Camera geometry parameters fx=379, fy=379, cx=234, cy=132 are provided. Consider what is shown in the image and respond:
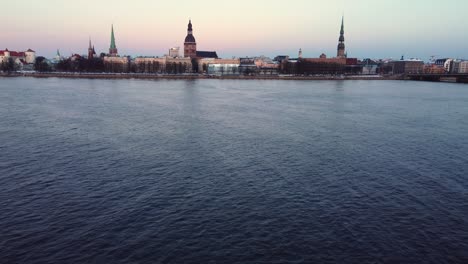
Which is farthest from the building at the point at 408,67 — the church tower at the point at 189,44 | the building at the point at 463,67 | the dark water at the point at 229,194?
the dark water at the point at 229,194

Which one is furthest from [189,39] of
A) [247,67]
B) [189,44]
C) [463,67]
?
[463,67]

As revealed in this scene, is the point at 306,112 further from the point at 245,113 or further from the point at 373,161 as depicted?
the point at 373,161

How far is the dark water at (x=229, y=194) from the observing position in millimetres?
12594

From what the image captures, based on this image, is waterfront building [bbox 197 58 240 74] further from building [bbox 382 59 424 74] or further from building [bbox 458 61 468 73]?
building [bbox 458 61 468 73]

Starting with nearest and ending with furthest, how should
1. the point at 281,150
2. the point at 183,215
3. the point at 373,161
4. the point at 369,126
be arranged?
the point at 183,215 < the point at 373,161 < the point at 281,150 < the point at 369,126

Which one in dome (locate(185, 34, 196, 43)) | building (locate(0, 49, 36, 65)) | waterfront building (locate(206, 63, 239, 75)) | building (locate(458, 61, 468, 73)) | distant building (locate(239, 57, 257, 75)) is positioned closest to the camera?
distant building (locate(239, 57, 257, 75))

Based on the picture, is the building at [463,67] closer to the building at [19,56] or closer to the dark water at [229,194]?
the dark water at [229,194]

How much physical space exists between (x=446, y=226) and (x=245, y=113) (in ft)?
97.1

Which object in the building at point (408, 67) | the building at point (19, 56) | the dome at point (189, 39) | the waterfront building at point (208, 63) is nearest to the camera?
the building at point (19, 56)

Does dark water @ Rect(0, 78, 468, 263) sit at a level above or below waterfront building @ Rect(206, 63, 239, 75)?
below

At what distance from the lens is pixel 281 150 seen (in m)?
24.8

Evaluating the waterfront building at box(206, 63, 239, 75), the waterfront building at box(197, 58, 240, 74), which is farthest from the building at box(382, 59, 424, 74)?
the waterfront building at box(206, 63, 239, 75)

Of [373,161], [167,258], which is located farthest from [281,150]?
[167,258]

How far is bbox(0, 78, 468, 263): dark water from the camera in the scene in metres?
12.6
